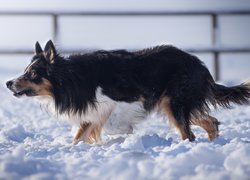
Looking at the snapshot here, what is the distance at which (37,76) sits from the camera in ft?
17.0

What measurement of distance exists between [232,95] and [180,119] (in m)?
0.75

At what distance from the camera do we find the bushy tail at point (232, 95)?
529 cm

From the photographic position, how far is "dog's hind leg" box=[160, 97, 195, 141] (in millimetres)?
4926

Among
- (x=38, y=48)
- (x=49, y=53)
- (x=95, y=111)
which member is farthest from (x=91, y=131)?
(x=38, y=48)

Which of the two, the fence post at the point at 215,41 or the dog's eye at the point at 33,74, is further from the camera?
the fence post at the point at 215,41

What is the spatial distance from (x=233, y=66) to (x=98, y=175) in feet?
32.9

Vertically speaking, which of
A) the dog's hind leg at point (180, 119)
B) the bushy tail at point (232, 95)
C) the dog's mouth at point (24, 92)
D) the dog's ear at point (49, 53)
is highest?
the dog's ear at point (49, 53)

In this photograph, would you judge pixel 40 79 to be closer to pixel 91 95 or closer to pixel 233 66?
pixel 91 95

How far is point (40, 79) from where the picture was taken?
17.0 feet

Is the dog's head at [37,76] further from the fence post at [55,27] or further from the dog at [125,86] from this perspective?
the fence post at [55,27]

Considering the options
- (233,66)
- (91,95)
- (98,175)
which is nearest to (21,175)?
(98,175)

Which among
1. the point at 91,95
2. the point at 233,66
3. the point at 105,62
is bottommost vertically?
the point at 233,66

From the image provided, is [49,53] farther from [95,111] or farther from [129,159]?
[129,159]

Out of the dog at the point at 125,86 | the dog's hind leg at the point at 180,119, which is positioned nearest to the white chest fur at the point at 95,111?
the dog at the point at 125,86
